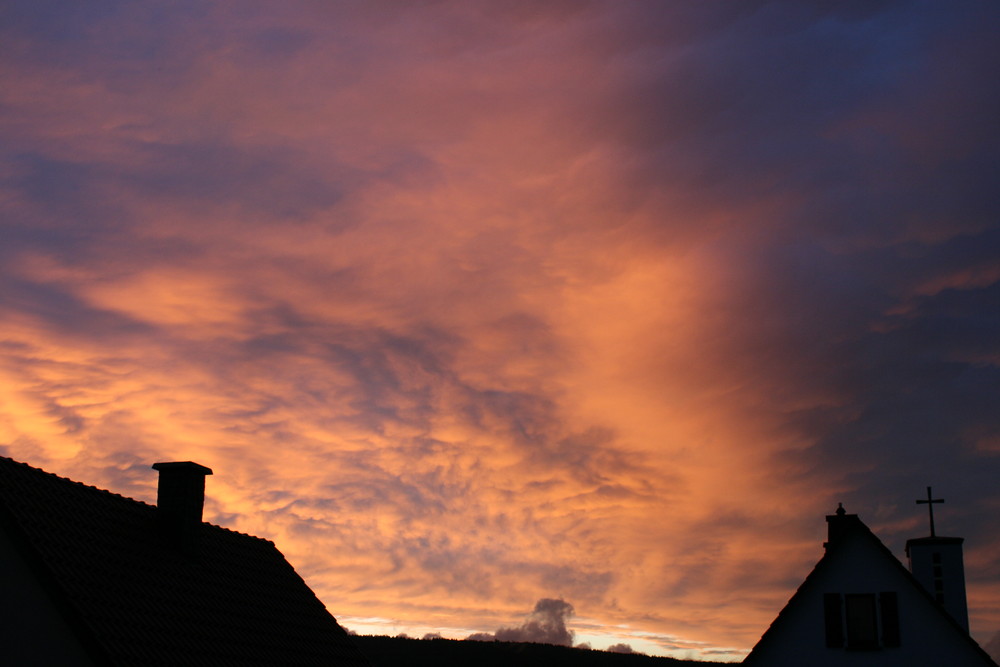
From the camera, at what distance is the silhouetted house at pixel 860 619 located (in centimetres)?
3030

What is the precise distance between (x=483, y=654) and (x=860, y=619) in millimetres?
100046

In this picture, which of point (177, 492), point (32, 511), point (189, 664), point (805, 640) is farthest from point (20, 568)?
point (805, 640)

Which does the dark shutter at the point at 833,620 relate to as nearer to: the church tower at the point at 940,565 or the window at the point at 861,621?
the window at the point at 861,621

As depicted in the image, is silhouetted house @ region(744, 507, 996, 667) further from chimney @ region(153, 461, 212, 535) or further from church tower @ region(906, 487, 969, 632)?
chimney @ region(153, 461, 212, 535)

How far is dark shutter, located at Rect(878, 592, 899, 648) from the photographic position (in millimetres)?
30484

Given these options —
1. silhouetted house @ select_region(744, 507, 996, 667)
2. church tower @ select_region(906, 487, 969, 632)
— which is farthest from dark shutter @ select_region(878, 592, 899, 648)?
church tower @ select_region(906, 487, 969, 632)

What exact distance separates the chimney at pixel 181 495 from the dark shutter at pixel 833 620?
1957 centimetres

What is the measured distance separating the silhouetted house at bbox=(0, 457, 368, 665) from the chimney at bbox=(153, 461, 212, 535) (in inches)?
1.4

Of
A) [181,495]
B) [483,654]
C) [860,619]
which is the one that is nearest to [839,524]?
[860,619]

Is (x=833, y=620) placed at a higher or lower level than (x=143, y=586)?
lower

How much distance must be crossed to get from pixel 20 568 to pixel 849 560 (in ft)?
79.1

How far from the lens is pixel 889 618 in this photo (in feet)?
101

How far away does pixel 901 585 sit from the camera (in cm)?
3098

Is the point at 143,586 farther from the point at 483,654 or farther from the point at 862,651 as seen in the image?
the point at 483,654
